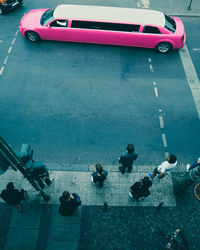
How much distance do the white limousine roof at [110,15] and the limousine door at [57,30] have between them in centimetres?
32

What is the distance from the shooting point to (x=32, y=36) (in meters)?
10.9

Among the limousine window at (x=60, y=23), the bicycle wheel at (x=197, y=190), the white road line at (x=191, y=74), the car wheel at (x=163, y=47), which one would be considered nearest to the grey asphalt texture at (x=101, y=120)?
the bicycle wheel at (x=197, y=190)

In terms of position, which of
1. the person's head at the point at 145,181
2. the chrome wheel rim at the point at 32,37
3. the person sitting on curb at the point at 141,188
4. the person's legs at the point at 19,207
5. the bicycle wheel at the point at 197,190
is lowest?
the bicycle wheel at the point at 197,190

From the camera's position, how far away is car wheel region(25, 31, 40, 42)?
1070 cm

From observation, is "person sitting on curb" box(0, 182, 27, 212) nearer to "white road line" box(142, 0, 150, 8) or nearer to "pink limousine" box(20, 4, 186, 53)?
"pink limousine" box(20, 4, 186, 53)

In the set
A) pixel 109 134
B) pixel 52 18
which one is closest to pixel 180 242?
pixel 109 134

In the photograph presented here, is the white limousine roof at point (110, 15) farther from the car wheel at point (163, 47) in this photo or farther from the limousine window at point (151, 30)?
the car wheel at point (163, 47)

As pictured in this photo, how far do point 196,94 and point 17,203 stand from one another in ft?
28.1

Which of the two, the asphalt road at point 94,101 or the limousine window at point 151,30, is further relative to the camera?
the limousine window at point 151,30

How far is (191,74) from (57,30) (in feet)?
24.0

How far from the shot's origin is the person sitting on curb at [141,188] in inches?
223

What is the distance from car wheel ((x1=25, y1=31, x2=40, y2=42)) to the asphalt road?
34cm

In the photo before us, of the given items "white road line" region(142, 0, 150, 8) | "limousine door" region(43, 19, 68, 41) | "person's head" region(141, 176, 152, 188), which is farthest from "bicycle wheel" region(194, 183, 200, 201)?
"white road line" region(142, 0, 150, 8)

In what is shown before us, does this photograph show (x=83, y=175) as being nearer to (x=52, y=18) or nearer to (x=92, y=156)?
(x=92, y=156)
